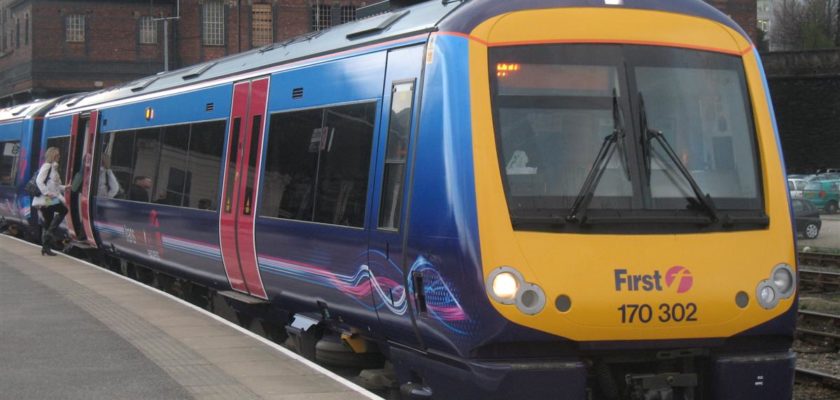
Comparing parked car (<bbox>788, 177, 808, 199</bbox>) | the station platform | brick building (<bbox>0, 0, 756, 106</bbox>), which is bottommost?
the station platform

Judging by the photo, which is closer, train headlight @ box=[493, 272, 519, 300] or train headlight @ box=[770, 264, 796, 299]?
train headlight @ box=[493, 272, 519, 300]

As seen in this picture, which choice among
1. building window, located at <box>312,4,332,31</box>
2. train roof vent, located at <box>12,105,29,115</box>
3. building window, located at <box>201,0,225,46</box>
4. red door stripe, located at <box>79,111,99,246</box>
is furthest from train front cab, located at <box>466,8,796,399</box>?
building window, located at <box>312,4,332,31</box>

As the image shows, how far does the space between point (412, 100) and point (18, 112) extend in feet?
60.9

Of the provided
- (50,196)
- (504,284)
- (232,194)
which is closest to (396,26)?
(504,284)

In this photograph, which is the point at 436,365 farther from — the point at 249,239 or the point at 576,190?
the point at 249,239

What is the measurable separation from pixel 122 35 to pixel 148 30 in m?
1.47

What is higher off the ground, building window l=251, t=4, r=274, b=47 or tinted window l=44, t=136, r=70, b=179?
building window l=251, t=4, r=274, b=47

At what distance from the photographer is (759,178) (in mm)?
7035

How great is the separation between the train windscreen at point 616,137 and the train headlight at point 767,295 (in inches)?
18.5

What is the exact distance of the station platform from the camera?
7.23 metres

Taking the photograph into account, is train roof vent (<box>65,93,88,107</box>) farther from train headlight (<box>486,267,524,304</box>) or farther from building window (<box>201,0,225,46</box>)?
building window (<box>201,0,225,46</box>)

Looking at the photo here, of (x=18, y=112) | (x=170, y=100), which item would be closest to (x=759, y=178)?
(x=170, y=100)

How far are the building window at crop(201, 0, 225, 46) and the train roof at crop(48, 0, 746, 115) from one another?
53.4 m

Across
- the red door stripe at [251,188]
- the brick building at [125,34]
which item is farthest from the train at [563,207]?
the brick building at [125,34]
